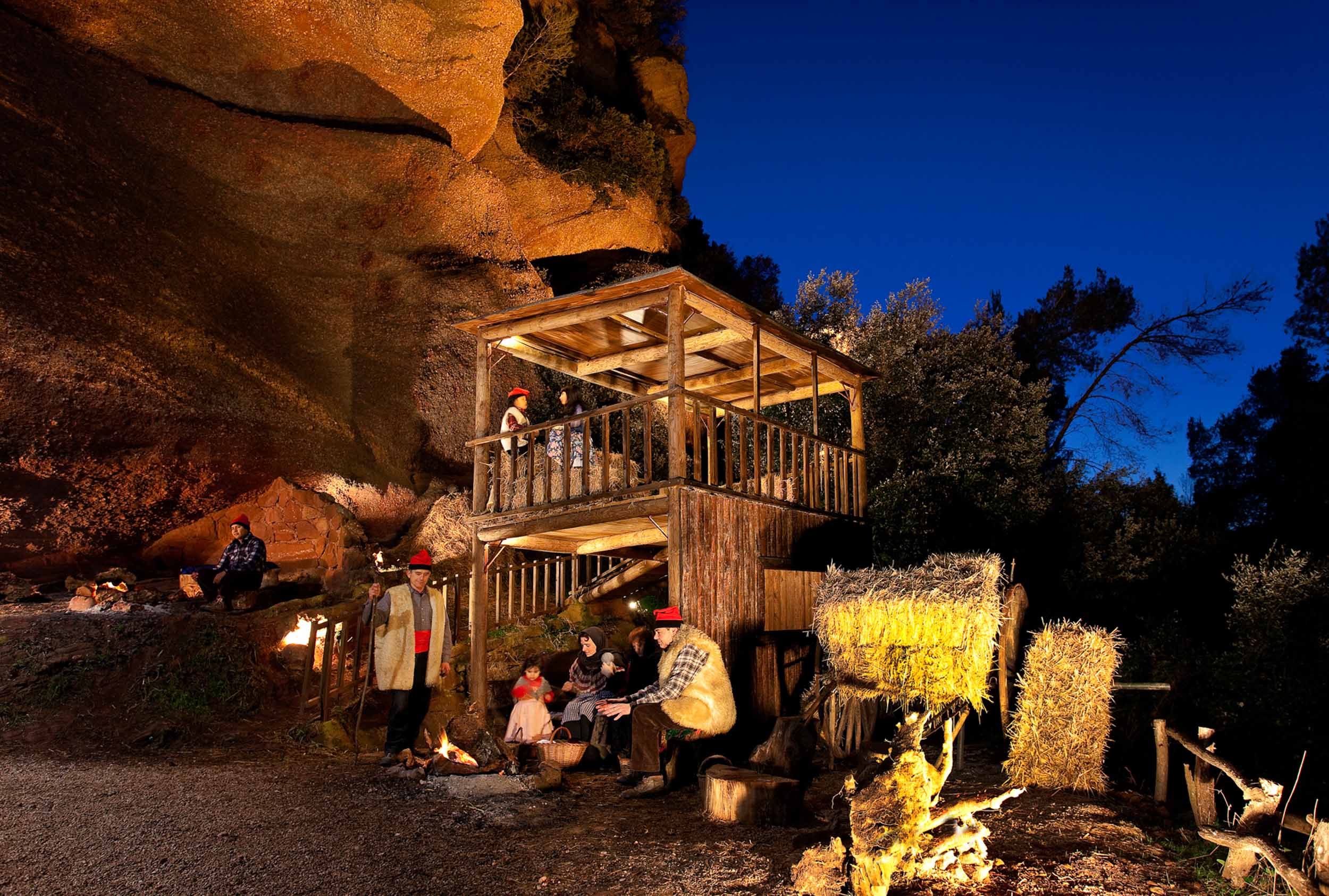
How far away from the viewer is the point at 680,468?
1056 centimetres

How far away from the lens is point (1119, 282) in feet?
89.4

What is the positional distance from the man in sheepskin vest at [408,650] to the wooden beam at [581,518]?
242 cm

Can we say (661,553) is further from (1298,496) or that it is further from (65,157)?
(1298,496)

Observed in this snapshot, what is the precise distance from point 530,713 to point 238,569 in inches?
249

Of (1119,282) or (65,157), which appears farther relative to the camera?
(1119,282)

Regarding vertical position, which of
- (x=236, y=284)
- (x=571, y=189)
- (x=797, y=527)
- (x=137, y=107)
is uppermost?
(x=571, y=189)

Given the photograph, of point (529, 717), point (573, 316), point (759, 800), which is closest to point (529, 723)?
point (529, 717)

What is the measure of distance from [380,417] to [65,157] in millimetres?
7385

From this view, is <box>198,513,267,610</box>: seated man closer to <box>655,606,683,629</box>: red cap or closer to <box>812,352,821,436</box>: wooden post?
<box>655,606,683,629</box>: red cap

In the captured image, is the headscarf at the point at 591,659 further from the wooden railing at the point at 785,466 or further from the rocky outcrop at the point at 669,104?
the rocky outcrop at the point at 669,104

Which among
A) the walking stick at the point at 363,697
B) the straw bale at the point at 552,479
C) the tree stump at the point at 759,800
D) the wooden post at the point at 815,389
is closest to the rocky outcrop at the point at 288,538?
the straw bale at the point at 552,479

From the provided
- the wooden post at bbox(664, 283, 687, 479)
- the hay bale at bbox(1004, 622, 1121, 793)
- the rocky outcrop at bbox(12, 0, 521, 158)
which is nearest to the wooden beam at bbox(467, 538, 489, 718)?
the wooden post at bbox(664, 283, 687, 479)

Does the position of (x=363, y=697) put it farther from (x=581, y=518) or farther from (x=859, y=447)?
(x=859, y=447)

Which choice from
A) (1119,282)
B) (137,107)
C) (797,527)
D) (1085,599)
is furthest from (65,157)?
(1119,282)
